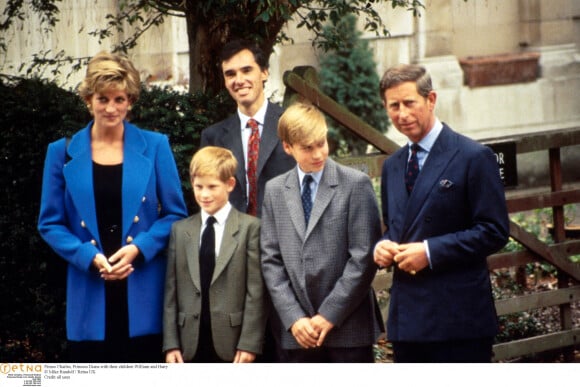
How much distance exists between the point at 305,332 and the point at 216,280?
1.39ft

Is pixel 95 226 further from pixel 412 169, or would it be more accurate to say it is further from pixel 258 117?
pixel 412 169

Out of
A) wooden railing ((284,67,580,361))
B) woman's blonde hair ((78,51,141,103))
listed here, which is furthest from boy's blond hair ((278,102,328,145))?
wooden railing ((284,67,580,361))

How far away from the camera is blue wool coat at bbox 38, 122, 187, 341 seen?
4.08 metres

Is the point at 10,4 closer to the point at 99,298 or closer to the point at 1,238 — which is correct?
the point at 1,238

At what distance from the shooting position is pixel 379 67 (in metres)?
13.0

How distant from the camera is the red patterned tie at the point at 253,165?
4418 millimetres

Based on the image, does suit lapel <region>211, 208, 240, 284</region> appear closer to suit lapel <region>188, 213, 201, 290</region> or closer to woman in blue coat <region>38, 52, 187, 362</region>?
suit lapel <region>188, 213, 201, 290</region>

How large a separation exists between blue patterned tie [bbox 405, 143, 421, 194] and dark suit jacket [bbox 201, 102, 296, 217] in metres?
0.71

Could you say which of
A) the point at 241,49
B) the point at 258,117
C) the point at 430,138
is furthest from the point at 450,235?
the point at 241,49

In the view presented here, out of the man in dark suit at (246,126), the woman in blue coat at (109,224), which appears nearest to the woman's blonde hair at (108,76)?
the woman in blue coat at (109,224)

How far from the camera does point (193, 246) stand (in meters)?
4.12

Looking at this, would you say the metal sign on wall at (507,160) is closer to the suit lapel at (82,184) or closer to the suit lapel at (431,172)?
the suit lapel at (431,172)

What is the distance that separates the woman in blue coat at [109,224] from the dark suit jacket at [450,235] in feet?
3.37

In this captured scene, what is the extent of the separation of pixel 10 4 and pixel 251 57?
2.17 metres
